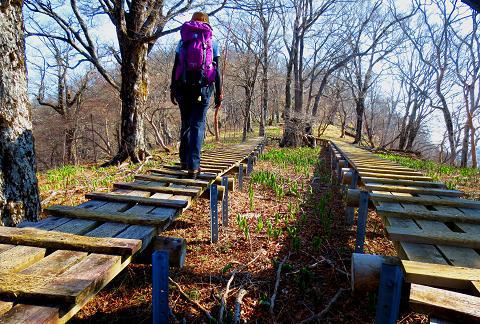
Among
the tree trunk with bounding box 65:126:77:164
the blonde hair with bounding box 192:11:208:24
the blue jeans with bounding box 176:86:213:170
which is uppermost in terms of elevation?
the blonde hair with bounding box 192:11:208:24

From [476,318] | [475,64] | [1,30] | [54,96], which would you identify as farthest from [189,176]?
[54,96]

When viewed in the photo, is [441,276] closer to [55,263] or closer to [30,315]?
[30,315]

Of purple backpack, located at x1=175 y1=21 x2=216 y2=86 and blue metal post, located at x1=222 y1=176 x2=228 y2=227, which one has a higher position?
purple backpack, located at x1=175 y1=21 x2=216 y2=86

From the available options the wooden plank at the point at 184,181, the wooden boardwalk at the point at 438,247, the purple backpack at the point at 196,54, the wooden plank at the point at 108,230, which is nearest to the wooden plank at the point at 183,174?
the wooden plank at the point at 184,181

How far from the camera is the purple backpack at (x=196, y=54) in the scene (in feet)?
12.3

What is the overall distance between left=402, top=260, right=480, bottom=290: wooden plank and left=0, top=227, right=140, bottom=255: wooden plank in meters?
1.58

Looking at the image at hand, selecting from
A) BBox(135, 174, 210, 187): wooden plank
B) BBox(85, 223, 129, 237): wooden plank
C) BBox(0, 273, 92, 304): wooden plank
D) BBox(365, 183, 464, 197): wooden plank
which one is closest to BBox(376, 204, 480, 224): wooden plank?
BBox(365, 183, 464, 197): wooden plank

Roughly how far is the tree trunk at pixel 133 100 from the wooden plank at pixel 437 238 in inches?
312

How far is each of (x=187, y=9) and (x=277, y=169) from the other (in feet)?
17.8

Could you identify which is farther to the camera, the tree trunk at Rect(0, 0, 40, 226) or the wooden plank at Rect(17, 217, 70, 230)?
the tree trunk at Rect(0, 0, 40, 226)

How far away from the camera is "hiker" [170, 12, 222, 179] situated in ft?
12.3

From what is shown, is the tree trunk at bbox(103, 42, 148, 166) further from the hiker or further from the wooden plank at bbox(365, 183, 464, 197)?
the wooden plank at bbox(365, 183, 464, 197)

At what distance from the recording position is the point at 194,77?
3.82 meters

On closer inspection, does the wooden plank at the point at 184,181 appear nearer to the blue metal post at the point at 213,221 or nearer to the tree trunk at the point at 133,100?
the blue metal post at the point at 213,221
